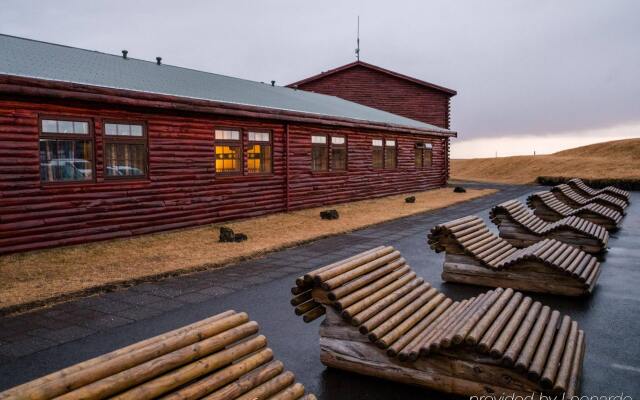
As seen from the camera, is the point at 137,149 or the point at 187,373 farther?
the point at 137,149

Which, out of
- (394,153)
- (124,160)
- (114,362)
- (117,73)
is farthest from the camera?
(394,153)

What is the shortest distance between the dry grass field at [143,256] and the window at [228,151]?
69.4 inches

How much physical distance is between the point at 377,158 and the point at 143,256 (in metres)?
15.3

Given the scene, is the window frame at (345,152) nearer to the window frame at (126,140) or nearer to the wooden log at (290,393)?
the window frame at (126,140)

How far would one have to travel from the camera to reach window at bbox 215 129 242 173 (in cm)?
1491

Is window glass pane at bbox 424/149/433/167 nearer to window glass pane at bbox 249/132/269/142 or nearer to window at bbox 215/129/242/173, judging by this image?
window glass pane at bbox 249/132/269/142

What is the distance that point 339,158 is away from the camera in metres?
20.8

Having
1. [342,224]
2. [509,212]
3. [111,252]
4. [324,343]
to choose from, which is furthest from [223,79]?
[324,343]

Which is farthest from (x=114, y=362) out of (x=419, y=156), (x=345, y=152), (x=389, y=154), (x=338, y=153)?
(x=419, y=156)

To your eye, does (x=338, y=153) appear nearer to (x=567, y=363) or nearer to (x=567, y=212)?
(x=567, y=212)

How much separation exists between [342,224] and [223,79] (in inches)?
381

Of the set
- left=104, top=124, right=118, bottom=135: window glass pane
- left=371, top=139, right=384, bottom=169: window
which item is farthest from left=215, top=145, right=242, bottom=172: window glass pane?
left=371, top=139, right=384, bottom=169: window

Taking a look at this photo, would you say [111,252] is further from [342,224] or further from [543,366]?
[543,366]

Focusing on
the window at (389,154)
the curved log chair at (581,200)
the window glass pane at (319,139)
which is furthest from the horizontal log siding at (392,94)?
the curved log chair at (581,200)
